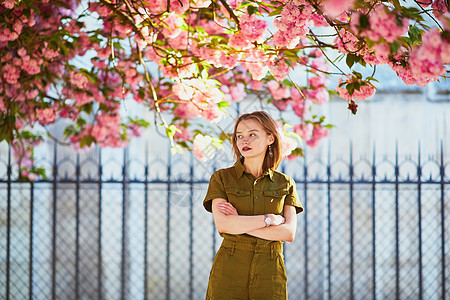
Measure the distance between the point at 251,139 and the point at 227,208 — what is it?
29 centimetres

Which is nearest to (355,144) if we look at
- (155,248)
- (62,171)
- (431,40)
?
(155,248)

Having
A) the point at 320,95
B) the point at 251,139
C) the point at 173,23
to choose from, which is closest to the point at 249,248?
the point at 251,139

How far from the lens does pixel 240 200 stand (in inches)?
77.0

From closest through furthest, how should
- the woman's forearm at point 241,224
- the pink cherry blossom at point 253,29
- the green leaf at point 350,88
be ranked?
the woman's forearm at point 241,224 → the green leaf at point 350,88 → the pink cherry blossom at point 253,29

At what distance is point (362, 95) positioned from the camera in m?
2.17

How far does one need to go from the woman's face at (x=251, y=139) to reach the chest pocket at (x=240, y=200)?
15 centimetres

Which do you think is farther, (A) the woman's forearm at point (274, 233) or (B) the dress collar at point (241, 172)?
(B) the dress collar at point (241, 172)

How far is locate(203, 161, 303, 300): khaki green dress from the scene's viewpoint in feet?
6.14

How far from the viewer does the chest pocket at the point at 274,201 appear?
1955 millimetres

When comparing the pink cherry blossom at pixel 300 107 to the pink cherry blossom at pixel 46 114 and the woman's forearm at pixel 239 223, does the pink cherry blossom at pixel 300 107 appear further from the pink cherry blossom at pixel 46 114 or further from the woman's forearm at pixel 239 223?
the woman's forearm at pixel 239 223

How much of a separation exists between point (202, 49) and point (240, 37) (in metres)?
0.28

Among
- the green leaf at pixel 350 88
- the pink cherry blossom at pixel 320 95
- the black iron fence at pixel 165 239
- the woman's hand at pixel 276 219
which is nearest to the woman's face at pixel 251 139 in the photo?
the woman's hand at pixel 276 219

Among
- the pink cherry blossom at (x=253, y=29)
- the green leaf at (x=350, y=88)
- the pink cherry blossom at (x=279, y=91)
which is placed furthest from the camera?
the pink cherry blossom at (x=279, y=91)

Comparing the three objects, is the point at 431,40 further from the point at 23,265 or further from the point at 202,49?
the point at 23,265
